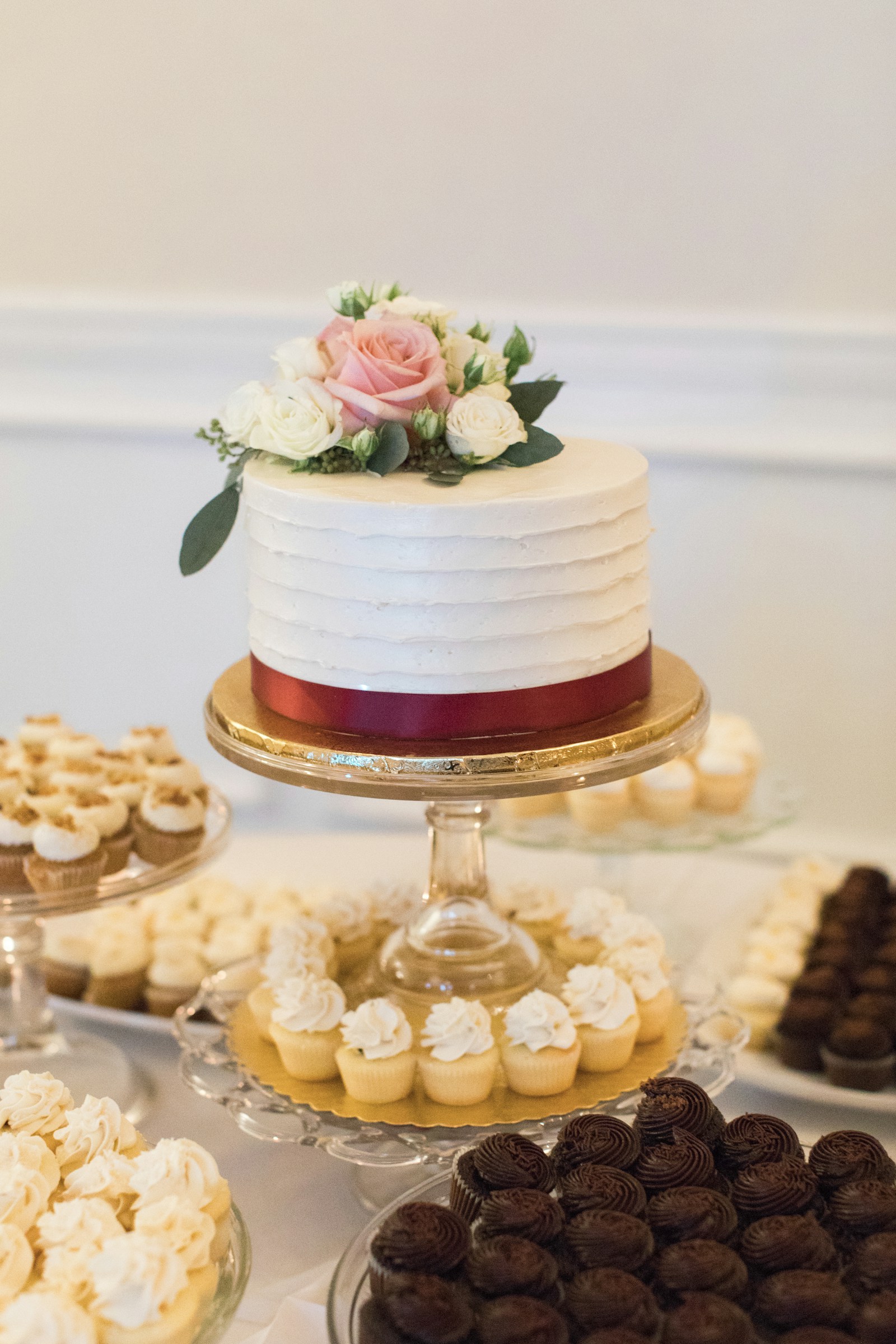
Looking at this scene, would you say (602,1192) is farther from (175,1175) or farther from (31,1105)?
(31,1105)

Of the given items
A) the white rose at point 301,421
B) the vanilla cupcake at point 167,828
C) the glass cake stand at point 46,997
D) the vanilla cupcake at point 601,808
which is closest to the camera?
the white rose at point 301,421

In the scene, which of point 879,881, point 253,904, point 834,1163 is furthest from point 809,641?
point 834,1163

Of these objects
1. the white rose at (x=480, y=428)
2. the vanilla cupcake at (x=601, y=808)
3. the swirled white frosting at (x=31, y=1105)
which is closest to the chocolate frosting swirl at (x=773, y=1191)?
the swirled white frosting at (x=31, y=1105)

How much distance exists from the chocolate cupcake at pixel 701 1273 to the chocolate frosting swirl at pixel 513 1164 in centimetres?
13

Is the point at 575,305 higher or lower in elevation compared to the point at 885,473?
higher

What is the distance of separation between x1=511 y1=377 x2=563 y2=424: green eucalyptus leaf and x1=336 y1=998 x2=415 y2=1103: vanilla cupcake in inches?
27.5

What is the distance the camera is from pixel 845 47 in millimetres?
2619

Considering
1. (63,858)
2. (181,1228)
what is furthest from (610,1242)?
(63,858)

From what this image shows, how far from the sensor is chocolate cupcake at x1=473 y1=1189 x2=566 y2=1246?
103 centimetres

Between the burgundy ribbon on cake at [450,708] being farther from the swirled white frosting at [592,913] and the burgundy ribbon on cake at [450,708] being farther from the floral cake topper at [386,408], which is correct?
the swirled white frosting at [592,913]

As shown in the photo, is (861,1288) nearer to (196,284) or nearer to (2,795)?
(2,795)

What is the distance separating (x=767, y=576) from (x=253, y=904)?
151 cm

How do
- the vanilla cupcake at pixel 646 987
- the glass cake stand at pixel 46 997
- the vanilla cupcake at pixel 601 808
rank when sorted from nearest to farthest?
1. the vanilla cupcake at pixel 646 987
2. the glass cake stand at pixel 46 997
3. the vanilla cupcake at pixel 601 808

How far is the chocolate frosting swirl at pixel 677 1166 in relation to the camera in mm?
1108
